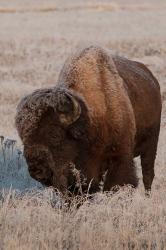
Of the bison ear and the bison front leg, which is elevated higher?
the bison ear

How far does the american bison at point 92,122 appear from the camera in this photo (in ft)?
19.8

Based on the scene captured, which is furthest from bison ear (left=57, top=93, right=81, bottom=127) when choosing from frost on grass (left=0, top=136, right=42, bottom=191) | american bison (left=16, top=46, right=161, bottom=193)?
frost on grass (left=0, top=136, right=42, bottom=191)

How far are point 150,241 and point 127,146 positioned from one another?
7.56 feet

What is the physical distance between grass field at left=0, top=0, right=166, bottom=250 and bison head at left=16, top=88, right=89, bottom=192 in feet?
1.05

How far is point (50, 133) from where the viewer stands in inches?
240

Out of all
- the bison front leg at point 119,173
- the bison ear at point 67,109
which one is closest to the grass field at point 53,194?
the bison front leg at point 119,173

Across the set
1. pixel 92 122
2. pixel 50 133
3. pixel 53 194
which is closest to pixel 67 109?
pixel 50 133

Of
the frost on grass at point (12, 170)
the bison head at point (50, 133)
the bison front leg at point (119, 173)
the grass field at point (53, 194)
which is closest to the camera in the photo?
the grass field at point (53, 194)

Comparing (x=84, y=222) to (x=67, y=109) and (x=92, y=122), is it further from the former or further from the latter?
(x=92, y=122)

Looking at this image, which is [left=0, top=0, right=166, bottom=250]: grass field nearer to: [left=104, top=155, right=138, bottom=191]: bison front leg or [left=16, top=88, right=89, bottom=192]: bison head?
[left=104, top=155, right=138, bottom=191]: bison front leg

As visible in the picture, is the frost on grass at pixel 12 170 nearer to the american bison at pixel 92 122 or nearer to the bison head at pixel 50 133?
the american bison at pixel 92 122

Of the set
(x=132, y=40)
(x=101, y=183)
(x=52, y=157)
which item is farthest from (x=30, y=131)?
(x=132, y=40)

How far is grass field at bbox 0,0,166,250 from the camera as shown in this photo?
5.18 meters

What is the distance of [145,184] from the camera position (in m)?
9.08
